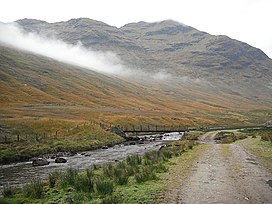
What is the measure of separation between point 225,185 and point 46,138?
1829 inches

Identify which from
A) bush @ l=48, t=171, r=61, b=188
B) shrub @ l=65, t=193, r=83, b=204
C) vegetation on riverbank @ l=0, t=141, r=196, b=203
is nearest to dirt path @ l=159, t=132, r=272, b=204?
vegetation on riverbank @ l=0, t=141, r=196, b=203

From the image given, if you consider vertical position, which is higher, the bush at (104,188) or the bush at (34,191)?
the bush at (104,188)

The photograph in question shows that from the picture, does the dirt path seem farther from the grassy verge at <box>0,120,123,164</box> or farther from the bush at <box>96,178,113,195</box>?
the grassy verge at <box>0,120,123,164</box>

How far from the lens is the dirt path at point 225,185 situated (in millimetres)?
15164

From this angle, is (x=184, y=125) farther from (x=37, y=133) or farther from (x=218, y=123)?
(x=37, y=133)

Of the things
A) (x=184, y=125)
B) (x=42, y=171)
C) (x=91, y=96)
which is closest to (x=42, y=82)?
(x=91, y=96)

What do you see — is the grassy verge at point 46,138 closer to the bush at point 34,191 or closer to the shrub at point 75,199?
the bush at point 34,191

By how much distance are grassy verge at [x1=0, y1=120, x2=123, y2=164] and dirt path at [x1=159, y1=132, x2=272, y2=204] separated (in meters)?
30.6

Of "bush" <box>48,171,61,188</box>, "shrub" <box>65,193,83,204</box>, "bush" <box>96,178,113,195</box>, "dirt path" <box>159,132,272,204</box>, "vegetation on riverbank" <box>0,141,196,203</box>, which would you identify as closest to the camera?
"dirt path" <box>159,132,272,204</box>

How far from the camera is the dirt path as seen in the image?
15.2 metres

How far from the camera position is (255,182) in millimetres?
18500

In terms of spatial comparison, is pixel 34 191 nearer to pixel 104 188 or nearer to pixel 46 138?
pixel 104 188

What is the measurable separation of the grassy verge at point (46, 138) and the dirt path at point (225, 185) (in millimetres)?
30591

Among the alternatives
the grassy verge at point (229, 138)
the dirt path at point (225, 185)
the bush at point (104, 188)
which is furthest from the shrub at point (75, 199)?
the grassy verge at point (229, 138)
